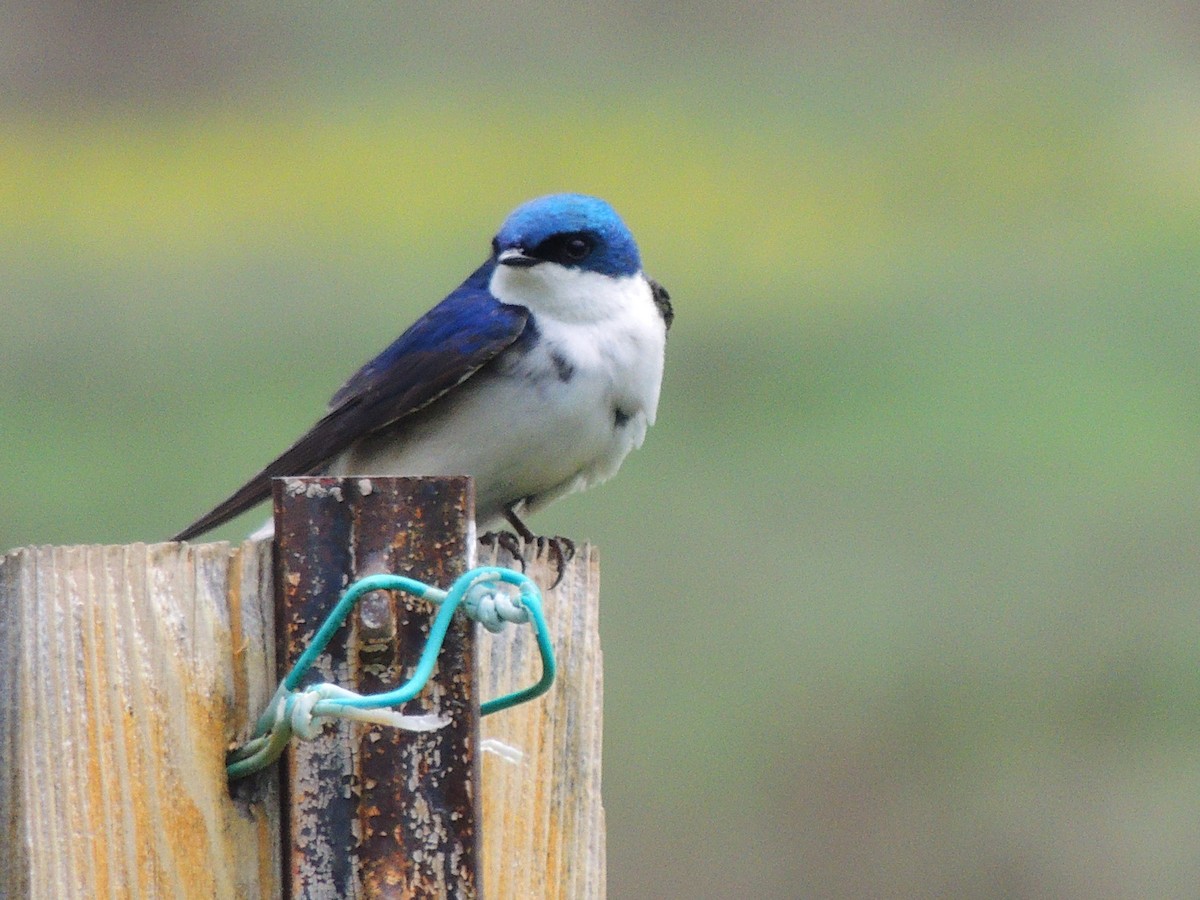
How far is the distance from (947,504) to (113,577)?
16.6 feet

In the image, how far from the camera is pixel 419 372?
330 cm

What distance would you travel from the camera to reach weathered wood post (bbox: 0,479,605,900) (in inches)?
53.5

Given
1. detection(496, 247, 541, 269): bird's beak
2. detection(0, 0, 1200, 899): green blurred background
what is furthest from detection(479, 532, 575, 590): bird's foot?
detection(0, 0, 1200, 899): green blurred background

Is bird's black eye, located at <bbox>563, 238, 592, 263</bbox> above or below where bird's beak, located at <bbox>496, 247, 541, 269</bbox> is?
above

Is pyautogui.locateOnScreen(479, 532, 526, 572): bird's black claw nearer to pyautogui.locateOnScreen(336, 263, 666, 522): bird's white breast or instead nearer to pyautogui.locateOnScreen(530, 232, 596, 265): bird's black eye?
pyautogui.locateOnScreen(336, 263, 666, 522): bird's white breast

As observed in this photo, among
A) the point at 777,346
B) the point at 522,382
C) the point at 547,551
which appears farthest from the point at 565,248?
the point at 777,346

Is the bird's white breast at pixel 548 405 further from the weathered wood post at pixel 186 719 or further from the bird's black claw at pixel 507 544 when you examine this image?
the weathered wood post at pixel 186 719

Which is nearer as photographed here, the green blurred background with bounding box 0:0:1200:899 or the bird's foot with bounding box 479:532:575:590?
the bird's foot with bounding box 479:532:575:590

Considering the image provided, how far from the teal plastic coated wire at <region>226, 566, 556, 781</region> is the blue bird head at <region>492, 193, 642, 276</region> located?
6.56 ft

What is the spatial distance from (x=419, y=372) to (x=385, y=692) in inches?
76.2

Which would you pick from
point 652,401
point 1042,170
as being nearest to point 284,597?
point 652,401

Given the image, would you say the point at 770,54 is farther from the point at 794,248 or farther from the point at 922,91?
the point at 794,248

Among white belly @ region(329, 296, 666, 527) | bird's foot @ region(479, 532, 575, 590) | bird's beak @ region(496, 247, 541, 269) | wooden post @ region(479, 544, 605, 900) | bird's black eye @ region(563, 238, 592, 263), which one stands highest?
bird's black eye @ region(563, 238, 592, 263)

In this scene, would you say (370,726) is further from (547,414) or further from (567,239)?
(567,239)
